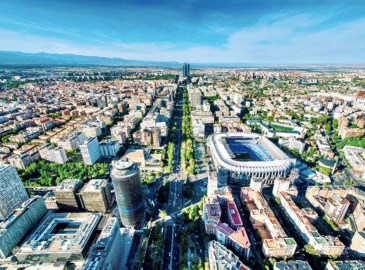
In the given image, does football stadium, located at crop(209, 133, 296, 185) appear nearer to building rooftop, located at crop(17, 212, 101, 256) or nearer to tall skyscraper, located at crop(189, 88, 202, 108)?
building rooftop, located at crop(17, 212, 101, 256)

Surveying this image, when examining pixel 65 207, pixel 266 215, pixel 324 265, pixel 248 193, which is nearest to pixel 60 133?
pixel 65 207

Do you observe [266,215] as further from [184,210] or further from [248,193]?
[184,210]

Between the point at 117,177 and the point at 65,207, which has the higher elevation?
the point at 117,177

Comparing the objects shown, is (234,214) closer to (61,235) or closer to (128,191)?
(128,191)

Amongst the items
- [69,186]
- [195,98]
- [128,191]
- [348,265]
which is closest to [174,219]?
[128,191]

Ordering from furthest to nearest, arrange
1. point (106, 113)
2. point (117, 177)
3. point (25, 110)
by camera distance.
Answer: point (25, 110)
point (106, 113)
point (117, 177)

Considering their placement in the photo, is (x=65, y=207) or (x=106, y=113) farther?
(x=106, y=113)

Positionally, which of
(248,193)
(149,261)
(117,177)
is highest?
(117,177)
